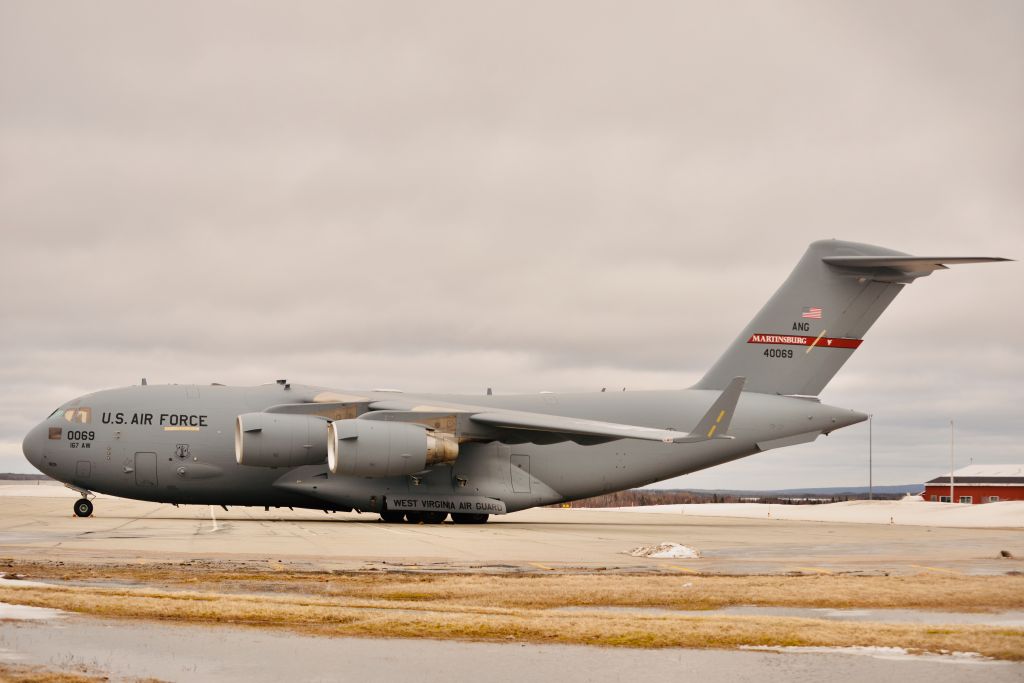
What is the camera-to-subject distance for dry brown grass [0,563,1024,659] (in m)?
8.73

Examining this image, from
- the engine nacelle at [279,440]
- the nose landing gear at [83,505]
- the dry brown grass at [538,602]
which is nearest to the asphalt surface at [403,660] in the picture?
the dry brown grass at [538,602]

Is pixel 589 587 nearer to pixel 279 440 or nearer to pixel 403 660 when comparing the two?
pixel 403 660

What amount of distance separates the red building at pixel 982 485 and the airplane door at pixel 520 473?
174 feet

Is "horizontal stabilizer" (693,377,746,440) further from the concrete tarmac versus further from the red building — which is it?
the red building

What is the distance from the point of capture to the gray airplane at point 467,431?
26.6 metres

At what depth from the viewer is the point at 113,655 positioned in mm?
7422

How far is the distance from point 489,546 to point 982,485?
67349 mm

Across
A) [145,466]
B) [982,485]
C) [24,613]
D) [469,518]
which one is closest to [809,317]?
[469,518]

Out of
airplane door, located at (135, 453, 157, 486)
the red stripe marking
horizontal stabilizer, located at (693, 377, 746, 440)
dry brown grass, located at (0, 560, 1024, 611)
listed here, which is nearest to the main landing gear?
airplane door, located at (135, 453, 157, 486)

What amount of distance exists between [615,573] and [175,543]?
312 inches

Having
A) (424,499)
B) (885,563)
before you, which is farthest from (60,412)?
(885,563)

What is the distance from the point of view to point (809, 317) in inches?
1273

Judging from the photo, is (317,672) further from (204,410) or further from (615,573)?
(204,410)

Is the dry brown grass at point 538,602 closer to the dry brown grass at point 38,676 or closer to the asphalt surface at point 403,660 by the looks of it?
the asphalt surface at point 403,660
